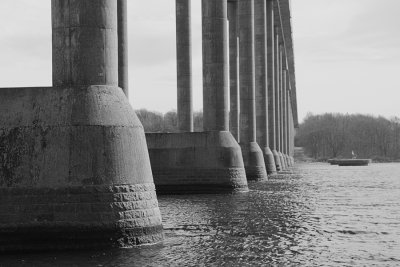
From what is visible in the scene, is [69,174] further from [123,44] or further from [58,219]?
[123,44]

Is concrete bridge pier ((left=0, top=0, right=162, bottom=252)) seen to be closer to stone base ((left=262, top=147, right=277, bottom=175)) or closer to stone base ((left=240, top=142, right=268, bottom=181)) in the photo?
stone base ((left=240, top=142, right=268, bottom=181))

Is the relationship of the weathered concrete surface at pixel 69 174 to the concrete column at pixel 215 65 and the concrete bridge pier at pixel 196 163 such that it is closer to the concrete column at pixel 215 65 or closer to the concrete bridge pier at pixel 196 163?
the concrete bridge pier at pixel 196 163

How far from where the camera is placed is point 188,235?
18.4 meters

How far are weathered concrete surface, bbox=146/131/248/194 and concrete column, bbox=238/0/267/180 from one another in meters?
16.5

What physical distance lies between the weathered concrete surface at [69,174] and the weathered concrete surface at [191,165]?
17.7 meters

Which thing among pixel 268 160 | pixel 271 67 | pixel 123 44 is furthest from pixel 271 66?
pixel 123 44

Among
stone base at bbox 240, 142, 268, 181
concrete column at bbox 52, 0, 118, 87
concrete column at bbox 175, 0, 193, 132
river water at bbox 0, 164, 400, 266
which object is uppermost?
concrete column at bbox 175, 0, 193, 132

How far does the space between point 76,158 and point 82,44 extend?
299cm

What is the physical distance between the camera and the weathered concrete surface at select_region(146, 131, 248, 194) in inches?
1360

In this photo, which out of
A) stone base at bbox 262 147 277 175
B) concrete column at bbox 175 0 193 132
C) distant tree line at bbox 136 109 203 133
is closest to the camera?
concrete column at bbox 175 0 193 132

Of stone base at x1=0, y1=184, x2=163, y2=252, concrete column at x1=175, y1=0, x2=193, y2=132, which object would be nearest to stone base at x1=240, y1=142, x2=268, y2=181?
concrete column at x1=175, y1=0, x2=193, y2=132

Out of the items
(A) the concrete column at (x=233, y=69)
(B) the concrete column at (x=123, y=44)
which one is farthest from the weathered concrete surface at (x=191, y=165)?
(A) the concrete column at (x=233, y=69)

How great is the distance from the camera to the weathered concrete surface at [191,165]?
34.5m

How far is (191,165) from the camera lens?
34.7m
